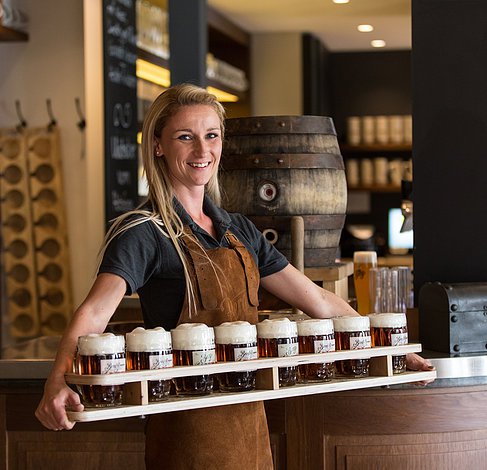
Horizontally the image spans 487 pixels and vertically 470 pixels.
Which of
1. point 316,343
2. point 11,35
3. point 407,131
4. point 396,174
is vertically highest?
point 11,35

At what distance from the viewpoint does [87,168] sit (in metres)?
6.08

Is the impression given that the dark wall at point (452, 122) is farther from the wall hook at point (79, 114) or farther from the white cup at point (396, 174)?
the white cup at point (396, 174)

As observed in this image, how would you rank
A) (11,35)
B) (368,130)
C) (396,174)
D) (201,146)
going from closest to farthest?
(201,146), (11,35), (396,174), (368,130)

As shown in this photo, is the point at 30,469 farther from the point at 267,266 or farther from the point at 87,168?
the point at 87,168

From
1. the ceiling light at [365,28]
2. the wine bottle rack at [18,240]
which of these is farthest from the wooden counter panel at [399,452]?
the ceiling light at [365,28]

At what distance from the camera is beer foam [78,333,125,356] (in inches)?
80.0

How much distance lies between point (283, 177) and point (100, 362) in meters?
1.38

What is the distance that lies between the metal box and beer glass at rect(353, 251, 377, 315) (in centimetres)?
61

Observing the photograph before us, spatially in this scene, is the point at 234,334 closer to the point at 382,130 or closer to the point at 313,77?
the point at 313,77

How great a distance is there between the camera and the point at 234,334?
2203 mm

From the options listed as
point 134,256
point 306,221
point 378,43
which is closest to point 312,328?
point 134,256

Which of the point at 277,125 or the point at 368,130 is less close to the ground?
the point at 368,130

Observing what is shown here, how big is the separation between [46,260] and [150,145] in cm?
380

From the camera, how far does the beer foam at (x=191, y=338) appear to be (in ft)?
7.02
